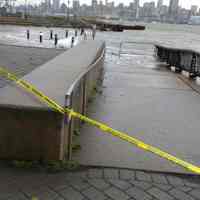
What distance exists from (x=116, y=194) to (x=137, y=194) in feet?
0.85

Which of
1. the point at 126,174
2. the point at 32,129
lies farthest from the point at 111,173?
the point at 32,129

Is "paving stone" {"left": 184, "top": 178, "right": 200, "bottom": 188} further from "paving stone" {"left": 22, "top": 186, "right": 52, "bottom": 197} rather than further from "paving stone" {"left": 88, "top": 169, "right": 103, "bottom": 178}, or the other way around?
"paving stone" {"left": 22, "top": 186, "right": 52, "bottom": 197}

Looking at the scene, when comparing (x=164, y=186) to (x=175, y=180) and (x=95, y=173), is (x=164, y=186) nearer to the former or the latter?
(x=175, y=180)

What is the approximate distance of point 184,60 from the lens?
46.5 ft

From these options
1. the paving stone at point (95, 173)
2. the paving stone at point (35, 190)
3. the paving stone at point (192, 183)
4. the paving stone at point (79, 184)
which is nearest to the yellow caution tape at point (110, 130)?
the paving stone at point (192, 183)

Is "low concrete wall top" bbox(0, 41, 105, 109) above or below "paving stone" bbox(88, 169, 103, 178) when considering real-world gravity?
above

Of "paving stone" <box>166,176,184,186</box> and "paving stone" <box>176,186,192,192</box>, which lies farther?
"paving stone" <box>166,176,184,186</box>

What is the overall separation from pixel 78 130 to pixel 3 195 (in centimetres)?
228

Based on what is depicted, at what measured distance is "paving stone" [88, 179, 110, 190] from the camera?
4.12 metres

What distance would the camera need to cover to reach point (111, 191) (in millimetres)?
4047

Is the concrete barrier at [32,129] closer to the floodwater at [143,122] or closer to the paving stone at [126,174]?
the floodwater at [143,122]

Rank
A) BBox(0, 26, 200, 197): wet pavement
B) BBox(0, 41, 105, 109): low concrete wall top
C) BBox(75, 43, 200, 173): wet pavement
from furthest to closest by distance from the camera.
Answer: BBox(75, 43, 200, 173): wet pavement
BBox(0, 41, 105, 109): low concrete wall top
BBox(0, 26, 200, 197): wet pavement

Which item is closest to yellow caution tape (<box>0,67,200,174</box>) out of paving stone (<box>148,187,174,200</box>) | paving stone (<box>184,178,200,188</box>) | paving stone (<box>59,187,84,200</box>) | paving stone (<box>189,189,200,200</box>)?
paving stone (<box>184,178,200,188</box>)

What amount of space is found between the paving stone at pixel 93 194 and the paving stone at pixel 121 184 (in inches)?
11.5
